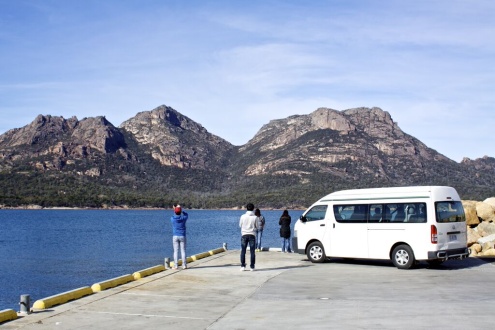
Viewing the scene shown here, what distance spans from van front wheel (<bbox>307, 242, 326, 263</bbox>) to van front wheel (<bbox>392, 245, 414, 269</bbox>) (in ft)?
8.56

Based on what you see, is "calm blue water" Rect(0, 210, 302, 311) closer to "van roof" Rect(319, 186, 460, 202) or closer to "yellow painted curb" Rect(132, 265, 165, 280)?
"yellow painted curb" Rect(132, 265, 165, 280)

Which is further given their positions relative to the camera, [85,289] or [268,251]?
[268,251]

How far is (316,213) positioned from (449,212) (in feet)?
14.2

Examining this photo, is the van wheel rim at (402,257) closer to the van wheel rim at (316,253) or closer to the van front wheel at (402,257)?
the van front wheel at (402,257)

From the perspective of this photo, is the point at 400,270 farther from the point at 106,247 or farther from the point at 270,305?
the point at 106,247

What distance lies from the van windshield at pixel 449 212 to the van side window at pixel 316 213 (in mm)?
3773

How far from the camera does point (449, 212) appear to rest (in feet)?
62.2

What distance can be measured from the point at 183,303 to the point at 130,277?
13.2 ft

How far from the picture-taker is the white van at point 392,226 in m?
18.5

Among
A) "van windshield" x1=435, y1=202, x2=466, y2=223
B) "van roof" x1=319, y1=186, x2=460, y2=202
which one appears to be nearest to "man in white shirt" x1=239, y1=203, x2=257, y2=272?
"van roof" x1=319, y1=186, x2=460, y2=202

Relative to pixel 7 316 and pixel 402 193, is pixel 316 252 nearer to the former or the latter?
pixel 402 193

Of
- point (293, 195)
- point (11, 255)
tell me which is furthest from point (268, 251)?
point (293, 195)

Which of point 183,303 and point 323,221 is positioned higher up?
point 323,221

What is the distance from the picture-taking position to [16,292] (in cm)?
3159
